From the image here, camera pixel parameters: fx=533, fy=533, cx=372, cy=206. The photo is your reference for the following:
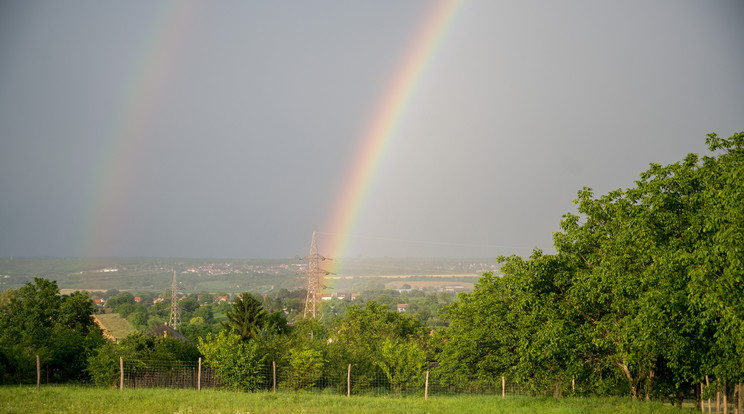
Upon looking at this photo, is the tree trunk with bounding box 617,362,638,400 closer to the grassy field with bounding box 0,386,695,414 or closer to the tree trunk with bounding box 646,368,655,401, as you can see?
the tree trunk with bounding box 646,368,655,401

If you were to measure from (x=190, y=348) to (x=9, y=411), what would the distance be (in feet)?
61.3

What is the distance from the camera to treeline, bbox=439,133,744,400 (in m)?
15.8

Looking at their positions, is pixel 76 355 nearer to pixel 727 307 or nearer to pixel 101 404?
pixel 101 404

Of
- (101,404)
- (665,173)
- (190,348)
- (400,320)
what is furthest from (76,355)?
(400,320)

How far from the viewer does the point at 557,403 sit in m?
19.2

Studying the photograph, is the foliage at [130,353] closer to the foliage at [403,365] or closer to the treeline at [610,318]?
the treeline at [610,318]

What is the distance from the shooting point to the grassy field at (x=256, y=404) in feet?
57.1

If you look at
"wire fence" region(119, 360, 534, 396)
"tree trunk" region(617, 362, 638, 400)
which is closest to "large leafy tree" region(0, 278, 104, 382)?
"wire fence" region(119, 360, 534, 396)

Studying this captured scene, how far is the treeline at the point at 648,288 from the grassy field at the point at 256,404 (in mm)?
2041

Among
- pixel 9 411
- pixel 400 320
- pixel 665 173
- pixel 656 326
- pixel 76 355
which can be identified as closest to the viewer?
pixel 9 411

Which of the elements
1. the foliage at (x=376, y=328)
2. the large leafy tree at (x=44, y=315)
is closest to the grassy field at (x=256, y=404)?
the large leafy tree at (x=44, y=315)

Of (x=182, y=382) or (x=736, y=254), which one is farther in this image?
(x=182, y=382)

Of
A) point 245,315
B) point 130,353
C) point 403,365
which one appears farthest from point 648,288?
point 245,315

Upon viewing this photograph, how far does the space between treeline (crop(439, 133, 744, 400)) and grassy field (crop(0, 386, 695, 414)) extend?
204cm
